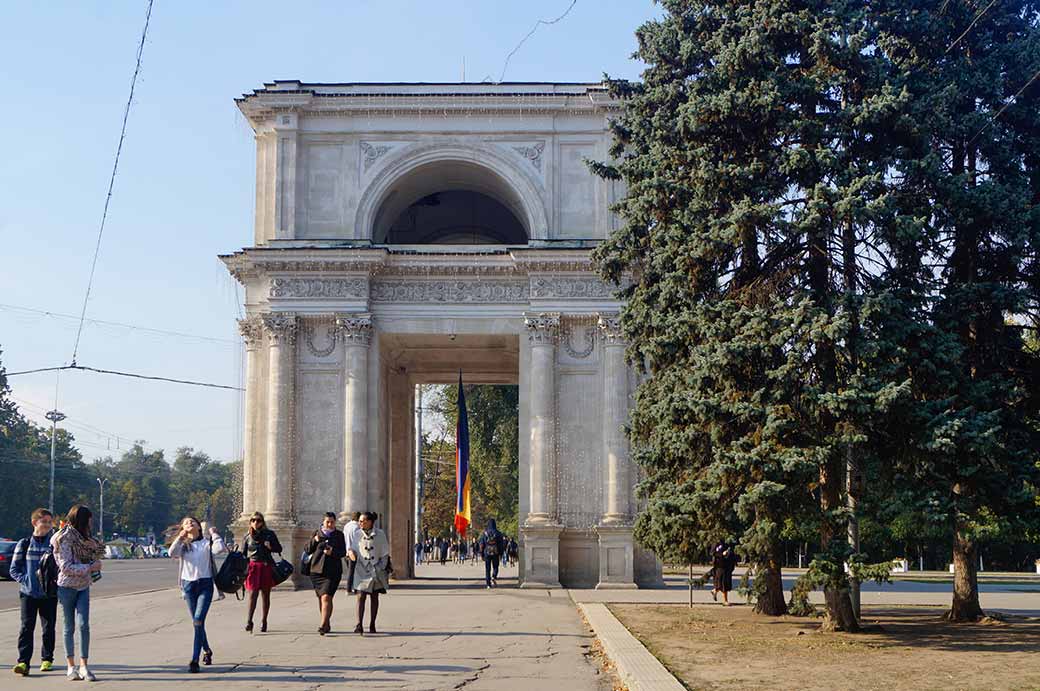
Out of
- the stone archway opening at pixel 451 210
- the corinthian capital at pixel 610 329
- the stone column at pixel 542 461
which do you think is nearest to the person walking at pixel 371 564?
the stone column at pixel 542 461

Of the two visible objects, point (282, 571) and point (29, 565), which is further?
point (282, 571)

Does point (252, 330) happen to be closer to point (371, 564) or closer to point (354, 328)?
point (354, 328)

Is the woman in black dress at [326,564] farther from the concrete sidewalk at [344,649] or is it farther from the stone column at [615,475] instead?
the stone column at [615,475]

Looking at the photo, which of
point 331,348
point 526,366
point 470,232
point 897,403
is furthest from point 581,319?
point 897,403

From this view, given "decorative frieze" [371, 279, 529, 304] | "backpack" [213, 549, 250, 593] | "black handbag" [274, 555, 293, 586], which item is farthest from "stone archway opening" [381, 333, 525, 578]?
"backpack" [213, 549, 250, 593]

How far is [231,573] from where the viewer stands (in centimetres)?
1708

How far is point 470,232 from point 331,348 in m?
11.1

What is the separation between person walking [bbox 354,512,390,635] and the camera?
806 inches

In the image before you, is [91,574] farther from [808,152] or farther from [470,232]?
[470,232]

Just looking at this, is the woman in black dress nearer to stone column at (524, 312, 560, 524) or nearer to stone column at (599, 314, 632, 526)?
stone column at (524, 312, 560, 524)

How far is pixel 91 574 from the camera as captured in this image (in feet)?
49.5

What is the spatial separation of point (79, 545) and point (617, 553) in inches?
944

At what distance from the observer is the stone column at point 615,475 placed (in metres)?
37.3

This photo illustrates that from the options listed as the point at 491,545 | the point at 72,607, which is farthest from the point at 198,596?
the point at 491,545
